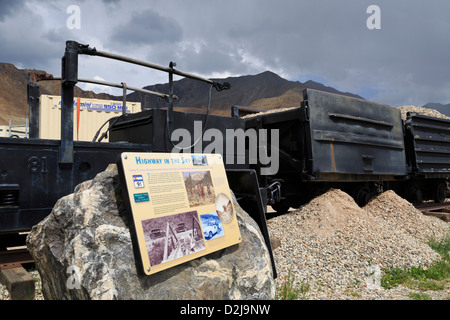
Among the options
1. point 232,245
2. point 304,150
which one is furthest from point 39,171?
point 304,150

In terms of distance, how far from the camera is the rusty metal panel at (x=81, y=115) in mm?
11391

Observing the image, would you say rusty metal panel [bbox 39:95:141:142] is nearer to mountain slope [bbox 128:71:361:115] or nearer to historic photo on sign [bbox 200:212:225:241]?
historic photo on sign [bbox 200:212:225:241]

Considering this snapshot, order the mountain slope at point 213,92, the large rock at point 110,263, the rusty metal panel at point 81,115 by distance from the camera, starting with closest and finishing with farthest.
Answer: the large rock at point 110,263 < the rusty metal panel at point 81,115 < the mountain slope at point 213,92

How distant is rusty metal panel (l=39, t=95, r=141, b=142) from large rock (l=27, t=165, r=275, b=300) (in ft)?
29.0

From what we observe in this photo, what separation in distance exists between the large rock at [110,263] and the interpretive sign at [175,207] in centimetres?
13

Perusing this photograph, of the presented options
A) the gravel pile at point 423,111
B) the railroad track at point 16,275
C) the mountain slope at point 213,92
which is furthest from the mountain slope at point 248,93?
the railroad track at point 16,275

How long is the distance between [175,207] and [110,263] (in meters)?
0.55

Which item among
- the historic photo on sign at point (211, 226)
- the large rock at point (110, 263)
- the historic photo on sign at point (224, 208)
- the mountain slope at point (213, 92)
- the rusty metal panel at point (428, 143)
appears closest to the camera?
the large rock at point (110, 263)

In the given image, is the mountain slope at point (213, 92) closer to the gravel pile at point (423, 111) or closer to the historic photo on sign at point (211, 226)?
the gravel pile at point (423, 111)

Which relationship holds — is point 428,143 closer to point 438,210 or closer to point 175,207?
point 438,210

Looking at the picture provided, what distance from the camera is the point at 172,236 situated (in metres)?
2.45

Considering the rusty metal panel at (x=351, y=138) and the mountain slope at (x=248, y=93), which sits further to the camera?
the mountain slope at (x=248, y=93)

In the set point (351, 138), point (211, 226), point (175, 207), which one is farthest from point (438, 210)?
point (175, 207)
